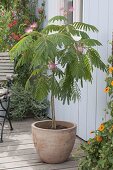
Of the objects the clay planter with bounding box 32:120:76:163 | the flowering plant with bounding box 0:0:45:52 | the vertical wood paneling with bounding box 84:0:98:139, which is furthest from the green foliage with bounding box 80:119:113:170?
the flowering plant with bounding box 0:0:45:52

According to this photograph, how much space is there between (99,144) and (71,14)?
2259mm

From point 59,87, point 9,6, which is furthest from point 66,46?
point 9,6

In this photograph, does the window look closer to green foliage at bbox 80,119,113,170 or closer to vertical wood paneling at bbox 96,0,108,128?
vertical wood paneling at bbox 96,0,108,128

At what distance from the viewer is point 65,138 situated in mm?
3668

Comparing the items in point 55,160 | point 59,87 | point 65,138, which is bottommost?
point 55,160

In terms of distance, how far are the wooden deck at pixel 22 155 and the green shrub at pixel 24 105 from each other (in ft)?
2.02

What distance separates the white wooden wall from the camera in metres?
3.79

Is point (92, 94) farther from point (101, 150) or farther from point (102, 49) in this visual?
point (101, 150)

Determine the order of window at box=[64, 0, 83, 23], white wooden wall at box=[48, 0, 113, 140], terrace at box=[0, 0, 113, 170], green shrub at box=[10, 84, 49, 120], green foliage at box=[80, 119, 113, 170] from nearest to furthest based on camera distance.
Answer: green foliage at box=[80, 119, 113, 170], terrace at box=[0, 0, 113, 170], white wooden wall at box=[48, 0, 113, 140], window at box=[64, 0, 83, 23], green shrub at box=[10, 84, 49, 120]

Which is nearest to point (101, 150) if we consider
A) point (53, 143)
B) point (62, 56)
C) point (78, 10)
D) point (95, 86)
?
point (53, 143)

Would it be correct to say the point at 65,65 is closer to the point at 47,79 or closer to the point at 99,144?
the point at 47,79

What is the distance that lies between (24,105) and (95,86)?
1.77 m

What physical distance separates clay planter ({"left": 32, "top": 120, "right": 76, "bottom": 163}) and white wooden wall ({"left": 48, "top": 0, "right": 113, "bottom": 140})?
440 mm

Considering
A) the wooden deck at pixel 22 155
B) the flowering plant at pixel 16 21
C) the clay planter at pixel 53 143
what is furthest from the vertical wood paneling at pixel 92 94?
the flowering plant at pixel 16 21
